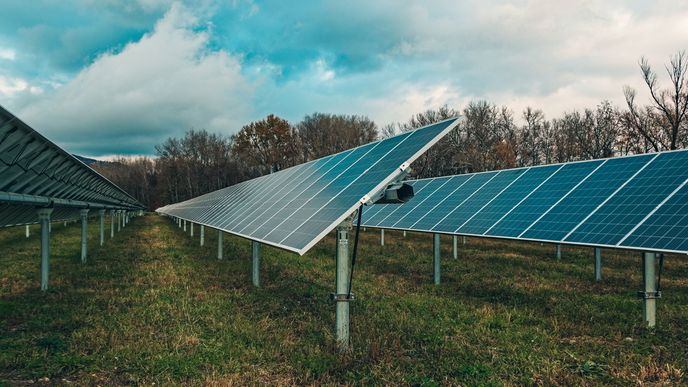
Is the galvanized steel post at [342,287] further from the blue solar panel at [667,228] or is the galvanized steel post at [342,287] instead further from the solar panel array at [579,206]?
the blue solar panel at [667,228]

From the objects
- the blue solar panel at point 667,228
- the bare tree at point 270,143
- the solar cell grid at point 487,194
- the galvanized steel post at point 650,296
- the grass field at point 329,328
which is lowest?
the grass field at point 329,328

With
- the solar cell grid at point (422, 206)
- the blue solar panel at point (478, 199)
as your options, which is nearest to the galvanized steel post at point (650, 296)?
the blue solar panel at point (478, 199)

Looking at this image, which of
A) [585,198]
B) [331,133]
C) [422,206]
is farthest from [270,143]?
[585,198]

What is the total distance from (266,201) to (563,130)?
234 ft

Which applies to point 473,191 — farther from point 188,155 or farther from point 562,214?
point 188,155

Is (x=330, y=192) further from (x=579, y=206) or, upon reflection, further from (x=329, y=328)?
(x=579, y=206)

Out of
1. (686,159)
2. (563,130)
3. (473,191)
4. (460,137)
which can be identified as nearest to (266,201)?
Answer: (473,191)

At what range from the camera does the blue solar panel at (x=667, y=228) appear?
10.2m

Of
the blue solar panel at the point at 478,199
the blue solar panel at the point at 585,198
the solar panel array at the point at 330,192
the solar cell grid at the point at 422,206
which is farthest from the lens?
the solar cell grid at the point at 422,206

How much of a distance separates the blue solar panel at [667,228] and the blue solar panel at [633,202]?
0.28 m

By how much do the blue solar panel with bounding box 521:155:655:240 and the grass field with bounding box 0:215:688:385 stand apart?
211cm

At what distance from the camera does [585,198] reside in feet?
47.9

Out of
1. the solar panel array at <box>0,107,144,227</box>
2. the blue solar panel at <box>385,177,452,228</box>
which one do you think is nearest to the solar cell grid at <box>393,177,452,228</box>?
the blue solar panel at <box>385,177,452,228</box>

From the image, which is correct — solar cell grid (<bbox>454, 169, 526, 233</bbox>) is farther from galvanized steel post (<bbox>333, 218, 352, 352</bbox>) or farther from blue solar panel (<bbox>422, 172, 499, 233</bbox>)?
galvanized steel post (<bbox>333, 218, 352, 352</bbox>)
